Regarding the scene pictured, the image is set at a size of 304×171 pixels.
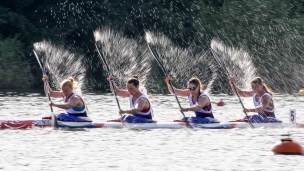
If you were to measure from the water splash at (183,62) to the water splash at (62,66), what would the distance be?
13.3ft

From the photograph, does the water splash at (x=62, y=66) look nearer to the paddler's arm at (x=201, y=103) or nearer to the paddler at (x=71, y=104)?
the paddler at (x=71, y=104)

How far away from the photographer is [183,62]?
45.8 m

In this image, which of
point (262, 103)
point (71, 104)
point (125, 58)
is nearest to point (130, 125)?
point (71, 104)

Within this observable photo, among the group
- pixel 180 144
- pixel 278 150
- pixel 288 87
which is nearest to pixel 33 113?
pixel 180 144

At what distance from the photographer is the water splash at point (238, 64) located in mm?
38094

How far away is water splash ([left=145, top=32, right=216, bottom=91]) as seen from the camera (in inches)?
1665

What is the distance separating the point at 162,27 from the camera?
47031 millimetres

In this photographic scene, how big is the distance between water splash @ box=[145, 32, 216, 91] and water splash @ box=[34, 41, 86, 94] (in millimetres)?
4042

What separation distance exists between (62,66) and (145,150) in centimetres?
2294

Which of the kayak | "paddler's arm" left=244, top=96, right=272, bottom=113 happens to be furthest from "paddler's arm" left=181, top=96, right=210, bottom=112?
"paddler's arm" left=244, top=96, right=272, bottom=113

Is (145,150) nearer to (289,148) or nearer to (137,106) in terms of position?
(289,148)

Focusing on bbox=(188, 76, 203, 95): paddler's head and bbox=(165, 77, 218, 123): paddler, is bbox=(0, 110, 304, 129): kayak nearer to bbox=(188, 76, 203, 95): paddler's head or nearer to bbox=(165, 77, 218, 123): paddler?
bbox=(165, 77, 218, 123): paddler

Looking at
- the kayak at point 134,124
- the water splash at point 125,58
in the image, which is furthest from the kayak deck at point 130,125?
the water splash at point 125,58

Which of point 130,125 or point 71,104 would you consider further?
point 130,125
